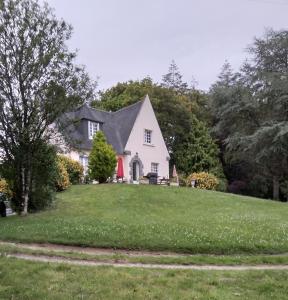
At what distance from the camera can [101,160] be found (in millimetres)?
26516

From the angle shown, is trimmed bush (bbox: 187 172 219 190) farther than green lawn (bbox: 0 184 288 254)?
Yes

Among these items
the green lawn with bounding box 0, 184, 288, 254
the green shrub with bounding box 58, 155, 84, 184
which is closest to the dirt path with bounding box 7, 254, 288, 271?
the green lawn with bounding box 0, 184, 288, 254

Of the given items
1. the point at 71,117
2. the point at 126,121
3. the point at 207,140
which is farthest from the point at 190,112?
the point at 71,117

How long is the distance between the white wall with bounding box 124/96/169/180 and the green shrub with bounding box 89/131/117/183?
838 centimetres

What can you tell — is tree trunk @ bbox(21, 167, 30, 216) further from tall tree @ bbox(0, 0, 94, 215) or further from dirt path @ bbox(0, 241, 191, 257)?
dirt path @ bbox(0, 241, 191, 257)

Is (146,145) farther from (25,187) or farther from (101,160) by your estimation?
(25,187)

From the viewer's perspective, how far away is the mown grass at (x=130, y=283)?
6.80 meters

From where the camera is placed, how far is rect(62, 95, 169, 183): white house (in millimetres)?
35094

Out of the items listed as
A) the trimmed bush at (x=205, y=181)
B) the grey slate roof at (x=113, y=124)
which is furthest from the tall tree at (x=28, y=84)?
the trimmed bush at (x=205, y=181)

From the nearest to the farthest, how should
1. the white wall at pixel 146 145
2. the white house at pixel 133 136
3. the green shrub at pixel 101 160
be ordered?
1. the green shrub at pixel 101 160
2. the white house at pixel 133 136
3. the white wall at pixel 146 145

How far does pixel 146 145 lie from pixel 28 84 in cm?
2131

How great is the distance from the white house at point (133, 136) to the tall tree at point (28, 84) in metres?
16.2

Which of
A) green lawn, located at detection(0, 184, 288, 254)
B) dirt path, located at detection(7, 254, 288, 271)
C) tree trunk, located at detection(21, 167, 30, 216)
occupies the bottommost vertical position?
dirt path, located at detection(7, 254, 288, 271)

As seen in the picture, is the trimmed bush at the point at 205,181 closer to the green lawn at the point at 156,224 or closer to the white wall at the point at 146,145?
the white wall at the point at 146,145
